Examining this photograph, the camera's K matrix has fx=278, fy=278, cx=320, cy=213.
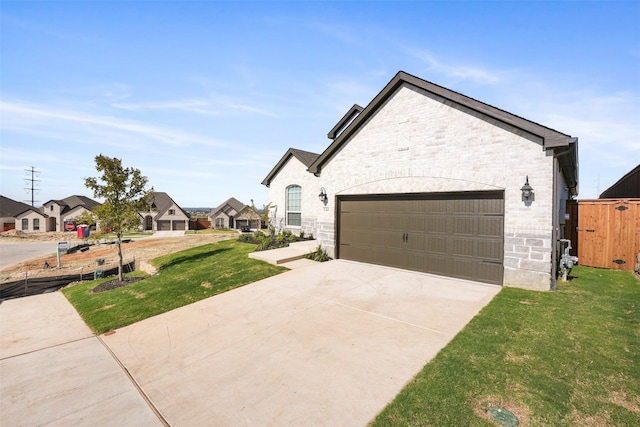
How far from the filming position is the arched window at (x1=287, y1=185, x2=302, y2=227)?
17.9 m

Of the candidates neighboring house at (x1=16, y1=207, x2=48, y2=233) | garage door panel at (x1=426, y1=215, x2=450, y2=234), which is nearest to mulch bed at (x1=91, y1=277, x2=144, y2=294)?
garage door panel at (x1=426, y1=215, x2=450, y2=234)

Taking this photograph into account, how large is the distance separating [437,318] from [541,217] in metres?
4.10

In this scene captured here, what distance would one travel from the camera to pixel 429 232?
8.88 meters

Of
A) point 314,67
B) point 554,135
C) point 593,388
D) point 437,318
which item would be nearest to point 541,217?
point 554,135

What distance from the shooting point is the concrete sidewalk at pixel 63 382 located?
11.3ft

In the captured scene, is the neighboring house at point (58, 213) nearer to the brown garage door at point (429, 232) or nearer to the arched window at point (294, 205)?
the arched window at point (294, 205)

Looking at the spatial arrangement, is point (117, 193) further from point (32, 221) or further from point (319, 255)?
point (32, 221)

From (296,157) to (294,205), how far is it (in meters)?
3.10

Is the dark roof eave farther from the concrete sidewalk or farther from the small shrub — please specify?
the concrete sidewalk

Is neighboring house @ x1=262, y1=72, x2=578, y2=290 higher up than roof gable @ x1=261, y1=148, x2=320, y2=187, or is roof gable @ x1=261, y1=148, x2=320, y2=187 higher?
roof gable @ x1=261, y1=148, x2=320, y2=187

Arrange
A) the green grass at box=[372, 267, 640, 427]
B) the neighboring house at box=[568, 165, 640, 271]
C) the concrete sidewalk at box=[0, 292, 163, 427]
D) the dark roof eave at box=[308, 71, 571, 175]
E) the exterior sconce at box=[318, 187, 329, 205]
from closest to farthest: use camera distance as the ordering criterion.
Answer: the green grass at box=[372, 267, 640, 427], the concrete sidewalk at box=[0, 292, 163, 427], the dark roof eave at box=[308, 71, 571, 175], the neighboring house at box=[568, 165, 640, 271], the exterior sconce at box=[318, 187, 329, 205]

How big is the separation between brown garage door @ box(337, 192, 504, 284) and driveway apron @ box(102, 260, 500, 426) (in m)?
0.73

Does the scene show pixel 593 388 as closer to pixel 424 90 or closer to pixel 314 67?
pixel 424 90

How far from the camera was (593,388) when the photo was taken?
3453mm
